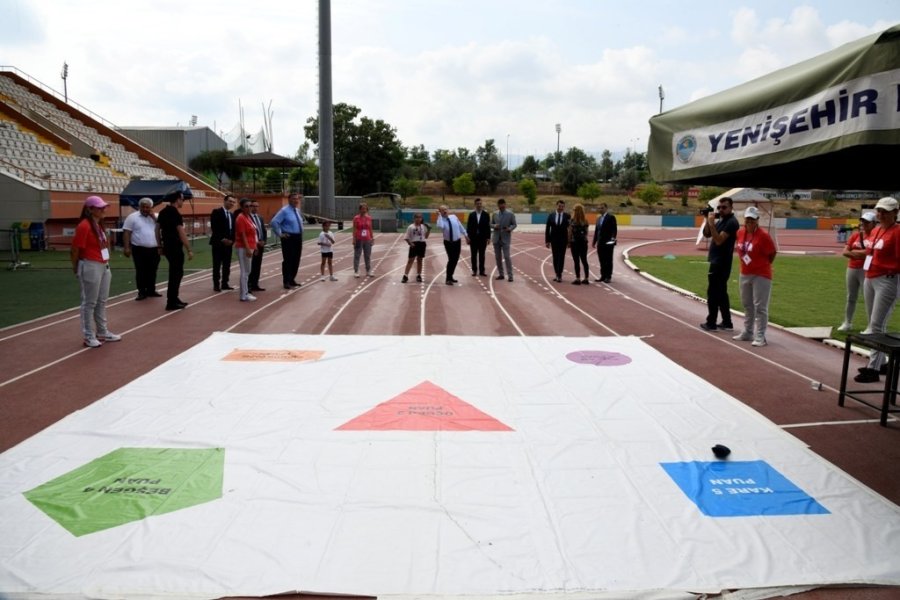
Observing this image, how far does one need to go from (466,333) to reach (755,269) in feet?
13.9

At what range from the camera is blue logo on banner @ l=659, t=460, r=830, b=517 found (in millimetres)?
4180

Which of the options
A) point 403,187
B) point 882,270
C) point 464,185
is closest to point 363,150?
point 403,187

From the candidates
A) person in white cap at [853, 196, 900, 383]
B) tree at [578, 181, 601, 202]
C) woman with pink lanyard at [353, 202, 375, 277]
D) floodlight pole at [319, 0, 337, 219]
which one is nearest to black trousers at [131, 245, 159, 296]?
woman with pink lanyard at [353, 202, 375, 277]

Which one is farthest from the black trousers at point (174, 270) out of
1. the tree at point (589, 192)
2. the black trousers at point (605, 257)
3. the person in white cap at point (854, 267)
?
the tree at point (589, 192)

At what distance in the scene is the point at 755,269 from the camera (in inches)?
353

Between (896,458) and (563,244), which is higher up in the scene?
(563,244)

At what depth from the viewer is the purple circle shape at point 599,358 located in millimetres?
7961

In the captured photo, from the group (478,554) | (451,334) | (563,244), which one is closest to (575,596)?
(478,554)

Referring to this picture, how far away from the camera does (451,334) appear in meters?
9.87

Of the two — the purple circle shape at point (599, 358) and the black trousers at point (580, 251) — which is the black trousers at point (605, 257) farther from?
the purple circle shape at point (599, 358)

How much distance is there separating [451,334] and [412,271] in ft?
30.4

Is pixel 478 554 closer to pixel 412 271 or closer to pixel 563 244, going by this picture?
pixel 563 244

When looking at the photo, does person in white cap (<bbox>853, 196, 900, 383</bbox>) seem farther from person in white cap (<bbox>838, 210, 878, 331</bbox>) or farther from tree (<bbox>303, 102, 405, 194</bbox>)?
tree (<bbox>303, 102, 405, 194</bbox>)

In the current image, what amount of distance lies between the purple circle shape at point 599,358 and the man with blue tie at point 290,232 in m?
7.67
